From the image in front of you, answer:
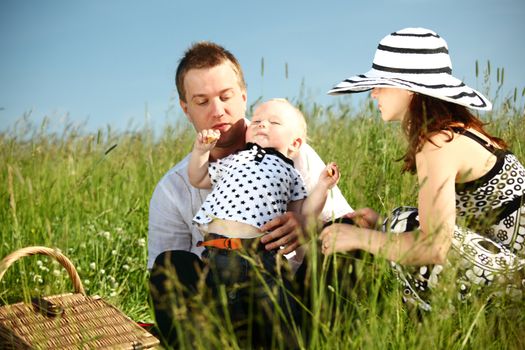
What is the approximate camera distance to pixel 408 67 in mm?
3014

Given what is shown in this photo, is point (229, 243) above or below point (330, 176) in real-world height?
below

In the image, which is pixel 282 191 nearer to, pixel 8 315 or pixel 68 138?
pixel 8 315

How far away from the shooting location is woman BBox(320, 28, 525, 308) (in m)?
2.63

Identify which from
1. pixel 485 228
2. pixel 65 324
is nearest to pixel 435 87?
pixel 485 228

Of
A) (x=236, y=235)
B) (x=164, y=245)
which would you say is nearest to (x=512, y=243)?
(x=236, y=235)

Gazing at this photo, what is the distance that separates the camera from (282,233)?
308cm

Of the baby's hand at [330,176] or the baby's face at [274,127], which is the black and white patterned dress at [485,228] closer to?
the baby's hand at [330,176]

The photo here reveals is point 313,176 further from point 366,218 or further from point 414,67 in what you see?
point 414,67

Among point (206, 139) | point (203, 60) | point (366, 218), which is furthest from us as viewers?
point (203, 60)

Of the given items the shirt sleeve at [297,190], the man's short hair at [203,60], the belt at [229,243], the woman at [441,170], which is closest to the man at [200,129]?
the man's short hair at [203,60]

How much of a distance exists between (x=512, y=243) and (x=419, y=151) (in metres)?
0.59

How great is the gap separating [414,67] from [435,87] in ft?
0.55

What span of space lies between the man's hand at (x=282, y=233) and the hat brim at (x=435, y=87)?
0.65 m

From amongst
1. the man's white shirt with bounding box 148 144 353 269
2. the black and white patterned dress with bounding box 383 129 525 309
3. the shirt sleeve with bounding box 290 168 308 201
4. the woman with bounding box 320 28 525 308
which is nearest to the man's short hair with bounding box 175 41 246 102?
the man's white shirt with bounding box 148 144 353 269
